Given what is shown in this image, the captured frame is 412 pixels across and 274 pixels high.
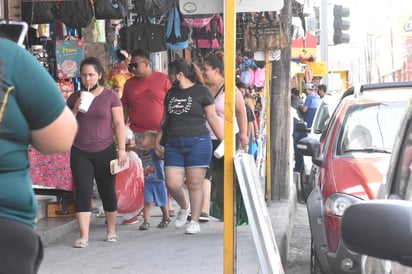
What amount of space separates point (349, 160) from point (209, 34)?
6700 mm

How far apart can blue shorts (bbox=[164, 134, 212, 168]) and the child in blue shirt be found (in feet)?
2.18

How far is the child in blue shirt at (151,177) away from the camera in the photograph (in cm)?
865

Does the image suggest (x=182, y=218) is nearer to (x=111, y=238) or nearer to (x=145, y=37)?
(x=111, y=238)

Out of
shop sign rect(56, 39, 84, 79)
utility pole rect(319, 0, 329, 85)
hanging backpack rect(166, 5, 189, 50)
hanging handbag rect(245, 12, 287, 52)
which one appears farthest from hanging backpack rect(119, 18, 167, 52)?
utility pole rect(319, 0, 329, 85)

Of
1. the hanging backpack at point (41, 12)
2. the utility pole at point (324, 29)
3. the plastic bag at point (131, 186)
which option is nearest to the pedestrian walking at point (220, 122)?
the plastic bag at point (131, 186)

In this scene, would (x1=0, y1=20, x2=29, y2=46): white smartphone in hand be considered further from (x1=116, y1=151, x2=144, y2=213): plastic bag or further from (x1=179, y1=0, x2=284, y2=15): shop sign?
(x1=116, y1=151, x2=144, y2=213): plastic bag

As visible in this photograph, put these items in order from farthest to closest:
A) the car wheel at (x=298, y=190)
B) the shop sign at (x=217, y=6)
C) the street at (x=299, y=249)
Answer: the car wheel at (x=298, y=190) → the street at (x=299, y=249) → the shop sign at (x=217, y=6)

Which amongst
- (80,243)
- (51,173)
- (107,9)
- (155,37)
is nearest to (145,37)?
(155,37)

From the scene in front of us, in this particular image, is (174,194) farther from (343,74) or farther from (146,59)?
(343,74)

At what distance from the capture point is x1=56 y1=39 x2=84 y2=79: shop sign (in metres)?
9.50

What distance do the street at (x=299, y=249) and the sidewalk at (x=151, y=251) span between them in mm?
225

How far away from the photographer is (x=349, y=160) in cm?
685

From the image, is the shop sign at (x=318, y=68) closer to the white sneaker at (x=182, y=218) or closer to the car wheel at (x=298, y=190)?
the car wheel at (x=298, y=190)

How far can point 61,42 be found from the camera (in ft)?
31.3
